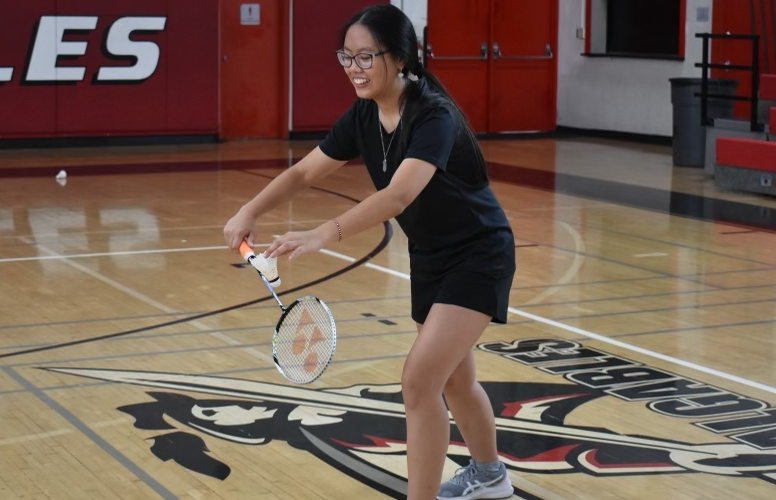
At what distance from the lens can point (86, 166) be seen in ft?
48.7

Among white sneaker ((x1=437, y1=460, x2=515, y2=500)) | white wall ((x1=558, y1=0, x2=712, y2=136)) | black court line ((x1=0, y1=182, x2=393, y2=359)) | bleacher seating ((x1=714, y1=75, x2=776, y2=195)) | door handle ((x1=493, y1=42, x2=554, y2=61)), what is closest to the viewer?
white sneaker ((x1=437, y1=460, x2=515, y2=500))

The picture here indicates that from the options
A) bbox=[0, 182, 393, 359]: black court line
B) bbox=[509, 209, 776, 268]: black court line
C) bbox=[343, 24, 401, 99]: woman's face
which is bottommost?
bbox=[0, 182, 393, 359]: black court line

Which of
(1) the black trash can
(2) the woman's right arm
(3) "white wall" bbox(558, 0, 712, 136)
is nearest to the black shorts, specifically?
(2) the woman's right arm

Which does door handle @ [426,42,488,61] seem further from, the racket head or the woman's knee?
the woman's knee

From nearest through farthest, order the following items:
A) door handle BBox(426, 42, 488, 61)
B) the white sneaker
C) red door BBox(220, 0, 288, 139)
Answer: the white sneaker, red door BBox(220, 0, 288, 139), door handle BBox(426, 42, 488, 61)

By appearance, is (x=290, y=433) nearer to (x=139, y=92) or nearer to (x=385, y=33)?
(x=385, y=33)

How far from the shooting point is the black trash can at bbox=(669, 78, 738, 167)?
15305 millimetres

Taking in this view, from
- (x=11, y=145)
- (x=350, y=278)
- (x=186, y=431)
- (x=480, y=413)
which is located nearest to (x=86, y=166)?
(x=11, y=145)

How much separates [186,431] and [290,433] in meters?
0.44

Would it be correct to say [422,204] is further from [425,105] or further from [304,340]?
[304,340]

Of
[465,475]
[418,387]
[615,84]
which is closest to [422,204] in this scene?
[418,387]

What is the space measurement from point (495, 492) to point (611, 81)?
1522cm

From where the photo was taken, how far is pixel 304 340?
3.98 meters

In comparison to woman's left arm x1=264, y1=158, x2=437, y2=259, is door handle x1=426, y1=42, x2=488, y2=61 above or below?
above
